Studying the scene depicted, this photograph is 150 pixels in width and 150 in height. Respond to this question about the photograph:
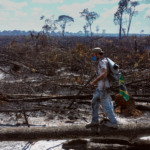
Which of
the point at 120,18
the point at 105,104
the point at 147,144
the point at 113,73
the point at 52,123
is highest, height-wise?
the point at 120,18

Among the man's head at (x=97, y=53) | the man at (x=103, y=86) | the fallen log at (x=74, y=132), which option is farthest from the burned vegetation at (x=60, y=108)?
the man's head at (x=97, y=53)

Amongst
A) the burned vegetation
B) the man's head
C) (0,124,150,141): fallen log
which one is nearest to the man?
the man's head

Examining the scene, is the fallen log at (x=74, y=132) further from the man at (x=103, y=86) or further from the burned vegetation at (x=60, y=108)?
the man at (x=103, y=86)

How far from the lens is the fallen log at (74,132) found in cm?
328

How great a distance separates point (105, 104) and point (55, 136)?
3.42 feet

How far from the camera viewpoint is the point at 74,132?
3.32m

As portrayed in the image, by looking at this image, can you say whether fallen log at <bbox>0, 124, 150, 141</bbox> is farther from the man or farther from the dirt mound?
the dirt mound

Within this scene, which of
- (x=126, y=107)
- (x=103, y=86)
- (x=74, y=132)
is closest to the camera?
(x=103, y=86)

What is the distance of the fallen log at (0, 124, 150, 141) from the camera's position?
3.28 metres

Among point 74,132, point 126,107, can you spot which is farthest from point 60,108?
point 74,132

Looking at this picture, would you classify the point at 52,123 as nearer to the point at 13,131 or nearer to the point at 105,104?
the point at 13,131

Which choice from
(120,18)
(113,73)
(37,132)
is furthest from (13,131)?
(120,18)

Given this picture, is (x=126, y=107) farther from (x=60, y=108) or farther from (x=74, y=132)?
(x=74, y=132)

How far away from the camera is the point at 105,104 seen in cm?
315
